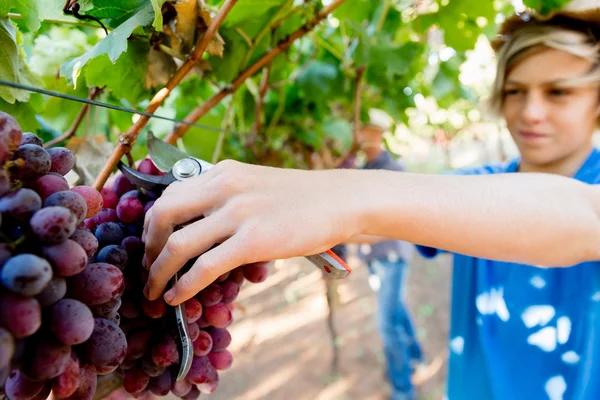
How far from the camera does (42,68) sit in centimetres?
83

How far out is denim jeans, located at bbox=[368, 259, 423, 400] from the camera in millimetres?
2625

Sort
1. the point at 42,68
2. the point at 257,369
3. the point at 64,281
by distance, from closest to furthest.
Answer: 1. the point at 64,281
2. the point at 42,68
3. the point at 257,369

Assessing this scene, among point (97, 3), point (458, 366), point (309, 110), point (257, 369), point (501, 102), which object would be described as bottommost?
point (257, 369)

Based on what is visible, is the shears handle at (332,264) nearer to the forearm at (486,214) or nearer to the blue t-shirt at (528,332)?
the forearm at (486,214)

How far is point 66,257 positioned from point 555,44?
44.1 inches

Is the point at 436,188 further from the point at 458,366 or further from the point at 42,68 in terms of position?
the point at 458,366

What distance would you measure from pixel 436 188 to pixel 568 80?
74 centimetres

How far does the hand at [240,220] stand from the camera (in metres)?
0.41

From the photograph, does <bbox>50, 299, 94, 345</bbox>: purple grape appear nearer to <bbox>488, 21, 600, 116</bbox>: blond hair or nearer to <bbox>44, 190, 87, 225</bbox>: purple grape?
<bbox>44, 190, 87, 225</bbox>: purple grape

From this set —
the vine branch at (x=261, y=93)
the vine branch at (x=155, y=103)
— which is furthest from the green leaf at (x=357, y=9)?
the vine branch at (x=155, y=103)

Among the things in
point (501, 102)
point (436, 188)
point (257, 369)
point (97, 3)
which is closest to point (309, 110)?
point (501, 102)

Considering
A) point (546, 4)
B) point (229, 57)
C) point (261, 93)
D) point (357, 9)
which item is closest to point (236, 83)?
point (229, 57)

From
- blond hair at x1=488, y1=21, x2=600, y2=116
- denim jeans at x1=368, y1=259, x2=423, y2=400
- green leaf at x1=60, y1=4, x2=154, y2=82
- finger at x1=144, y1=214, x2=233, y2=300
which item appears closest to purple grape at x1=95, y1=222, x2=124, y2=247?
finger at x1=144, y1=214, x2=233, y2=300

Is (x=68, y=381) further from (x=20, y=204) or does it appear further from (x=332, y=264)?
(x=332, y=264)
